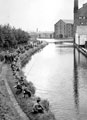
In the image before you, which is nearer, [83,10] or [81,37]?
[81,37]

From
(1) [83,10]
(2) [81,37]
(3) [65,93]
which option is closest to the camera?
(3) [65,93]

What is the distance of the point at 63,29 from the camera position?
7625 cm

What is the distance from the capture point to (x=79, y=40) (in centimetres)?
3794

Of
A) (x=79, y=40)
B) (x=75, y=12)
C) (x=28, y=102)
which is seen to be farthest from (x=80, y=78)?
(x=75, y=12)

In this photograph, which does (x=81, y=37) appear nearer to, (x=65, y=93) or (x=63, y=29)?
(x=65, y=93)

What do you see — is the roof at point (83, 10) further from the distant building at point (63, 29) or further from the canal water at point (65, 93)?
Answer: the canal water at point (65, 93)

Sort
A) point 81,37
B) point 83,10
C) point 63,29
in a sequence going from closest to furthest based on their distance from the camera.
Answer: point 81,37 < point 83,10 < point 63,29

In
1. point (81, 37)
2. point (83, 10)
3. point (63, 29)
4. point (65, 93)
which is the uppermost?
point (83, 10)

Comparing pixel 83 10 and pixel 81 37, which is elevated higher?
pixel 83 10

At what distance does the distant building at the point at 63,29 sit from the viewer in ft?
245

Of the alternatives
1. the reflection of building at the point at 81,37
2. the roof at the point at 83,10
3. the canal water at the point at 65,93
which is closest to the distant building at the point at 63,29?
the roof at the point at 83,10

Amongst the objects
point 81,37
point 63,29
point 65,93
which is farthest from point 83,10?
point 65,93

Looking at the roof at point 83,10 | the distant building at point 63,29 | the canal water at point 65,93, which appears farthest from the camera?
the distant building at point 63,29

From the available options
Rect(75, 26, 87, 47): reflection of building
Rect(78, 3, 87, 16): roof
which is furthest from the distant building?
Rect(75, 26, 87, 47): reflection of building
